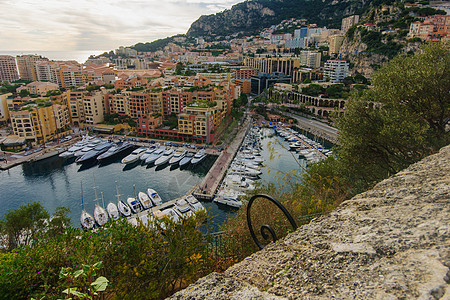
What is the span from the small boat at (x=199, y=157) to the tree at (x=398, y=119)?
14915mm

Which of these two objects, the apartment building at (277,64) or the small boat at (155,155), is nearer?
the small boat at (155,155)

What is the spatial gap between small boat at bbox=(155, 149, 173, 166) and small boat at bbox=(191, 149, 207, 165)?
2086 millimetres

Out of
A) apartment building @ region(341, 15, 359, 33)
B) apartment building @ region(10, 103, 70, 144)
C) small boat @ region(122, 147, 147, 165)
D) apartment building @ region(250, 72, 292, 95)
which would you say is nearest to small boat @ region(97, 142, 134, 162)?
small boat @ region(122, 147, 147, 165)

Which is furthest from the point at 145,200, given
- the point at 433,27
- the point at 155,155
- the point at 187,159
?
the point at 433,27

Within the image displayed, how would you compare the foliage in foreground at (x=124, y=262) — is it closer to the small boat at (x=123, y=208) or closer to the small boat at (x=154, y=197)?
the small boat at (x=123, y=208)

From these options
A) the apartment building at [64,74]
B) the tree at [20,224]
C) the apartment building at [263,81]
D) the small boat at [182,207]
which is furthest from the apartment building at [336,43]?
the tree at [20,224]

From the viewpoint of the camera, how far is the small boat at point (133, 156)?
21.0 metres

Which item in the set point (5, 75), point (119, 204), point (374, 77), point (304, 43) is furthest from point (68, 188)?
point (304, 43)

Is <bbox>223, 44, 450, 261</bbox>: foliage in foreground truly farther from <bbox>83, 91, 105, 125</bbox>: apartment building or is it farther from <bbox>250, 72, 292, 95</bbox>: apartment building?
<bbox>250, 72, 292, 95</bbox>: apartment building

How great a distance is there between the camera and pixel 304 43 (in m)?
70.6

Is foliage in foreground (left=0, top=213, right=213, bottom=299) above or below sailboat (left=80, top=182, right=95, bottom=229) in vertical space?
above

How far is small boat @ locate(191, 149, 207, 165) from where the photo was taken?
20.6 meters

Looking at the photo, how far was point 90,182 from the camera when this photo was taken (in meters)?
18.3

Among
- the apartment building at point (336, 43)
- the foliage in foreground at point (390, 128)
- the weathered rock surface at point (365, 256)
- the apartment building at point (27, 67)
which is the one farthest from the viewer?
the apartment building at point (336, 43)
